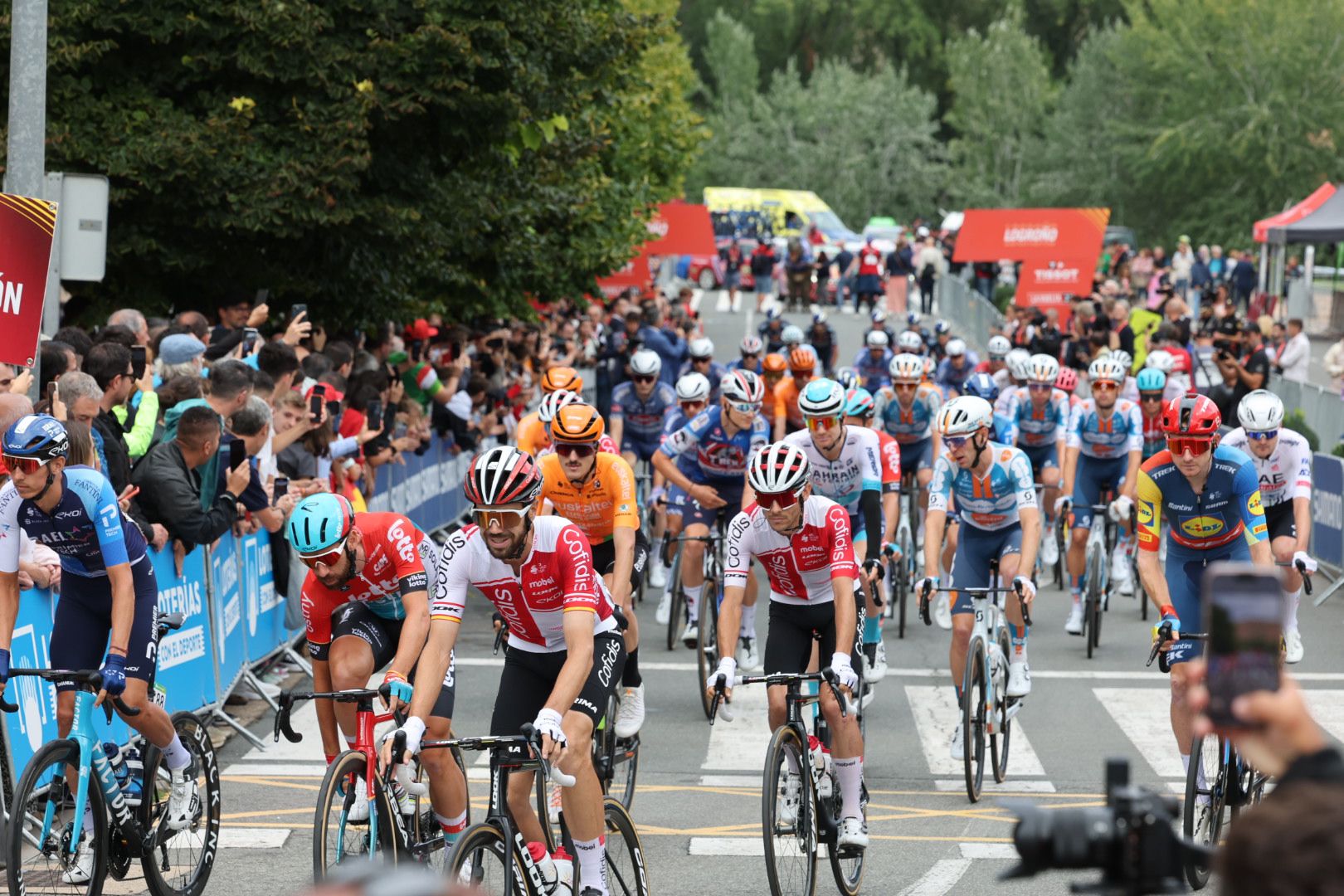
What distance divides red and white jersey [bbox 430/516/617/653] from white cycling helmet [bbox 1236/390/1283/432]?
6364 millimetres

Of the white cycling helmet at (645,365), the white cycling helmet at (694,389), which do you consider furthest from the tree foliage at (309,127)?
the white cycling helmet at (694,389)

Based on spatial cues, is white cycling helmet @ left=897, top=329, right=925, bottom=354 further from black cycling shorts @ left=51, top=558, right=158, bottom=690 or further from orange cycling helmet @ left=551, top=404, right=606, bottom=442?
black cycling shorts @ left=51, top=558, right=158, bottom=690

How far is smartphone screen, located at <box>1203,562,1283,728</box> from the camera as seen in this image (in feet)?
9.42

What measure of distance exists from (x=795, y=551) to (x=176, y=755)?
2891 millimetres

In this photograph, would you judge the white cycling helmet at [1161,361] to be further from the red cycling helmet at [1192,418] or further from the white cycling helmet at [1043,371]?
the red cycling helmet at [1192,418]

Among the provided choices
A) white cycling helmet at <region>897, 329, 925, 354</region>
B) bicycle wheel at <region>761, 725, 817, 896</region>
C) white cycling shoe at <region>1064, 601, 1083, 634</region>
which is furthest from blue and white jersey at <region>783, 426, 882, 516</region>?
white cycling helmet at <region>897, 329, 925, 354</region>

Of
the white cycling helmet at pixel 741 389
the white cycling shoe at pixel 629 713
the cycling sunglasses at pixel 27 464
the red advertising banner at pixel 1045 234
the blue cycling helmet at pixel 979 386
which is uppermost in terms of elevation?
the red advertising banner at pixel 1045 234

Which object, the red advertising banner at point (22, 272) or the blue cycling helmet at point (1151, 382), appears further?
the blue cycling helmet at point (1151, 382)

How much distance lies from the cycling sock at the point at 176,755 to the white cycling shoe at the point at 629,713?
239 centimetres

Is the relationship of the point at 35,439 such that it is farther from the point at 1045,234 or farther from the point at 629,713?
the point at 1045,234

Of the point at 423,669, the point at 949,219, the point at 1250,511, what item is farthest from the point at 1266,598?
the point at 949,219

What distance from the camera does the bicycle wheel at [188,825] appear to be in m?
7.84

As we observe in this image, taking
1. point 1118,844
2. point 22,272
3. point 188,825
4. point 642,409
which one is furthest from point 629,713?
point 642,409

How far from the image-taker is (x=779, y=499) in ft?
28.1
